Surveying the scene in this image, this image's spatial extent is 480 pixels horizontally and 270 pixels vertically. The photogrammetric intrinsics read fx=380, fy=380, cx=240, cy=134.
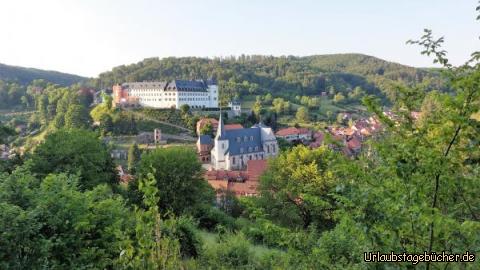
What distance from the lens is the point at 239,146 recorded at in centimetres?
4972

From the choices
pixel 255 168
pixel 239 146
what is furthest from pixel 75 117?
Result: pixel 255 168

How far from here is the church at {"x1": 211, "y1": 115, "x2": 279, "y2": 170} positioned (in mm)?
48500

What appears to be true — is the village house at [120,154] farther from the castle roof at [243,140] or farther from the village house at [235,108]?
the village house at [235,108]

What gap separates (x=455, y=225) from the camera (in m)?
2.79

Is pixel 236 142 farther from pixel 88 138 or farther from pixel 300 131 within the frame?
pixel 88 138

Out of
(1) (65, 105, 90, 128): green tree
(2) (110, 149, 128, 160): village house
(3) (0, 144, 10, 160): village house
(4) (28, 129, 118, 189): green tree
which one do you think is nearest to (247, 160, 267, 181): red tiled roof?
(4) (28, 129, 118, 189): green tree

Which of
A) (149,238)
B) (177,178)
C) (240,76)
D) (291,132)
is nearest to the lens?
(149,238)

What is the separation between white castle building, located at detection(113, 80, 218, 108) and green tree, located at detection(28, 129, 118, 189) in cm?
5502

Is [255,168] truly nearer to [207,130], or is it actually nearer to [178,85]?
[207,130]

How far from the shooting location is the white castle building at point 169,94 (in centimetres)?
7512

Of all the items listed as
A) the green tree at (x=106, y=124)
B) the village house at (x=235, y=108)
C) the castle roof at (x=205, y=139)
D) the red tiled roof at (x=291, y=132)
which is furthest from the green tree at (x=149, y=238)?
the village house at (x=235, y=108)

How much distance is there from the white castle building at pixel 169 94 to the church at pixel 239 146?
2756 cm

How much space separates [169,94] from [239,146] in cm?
3052

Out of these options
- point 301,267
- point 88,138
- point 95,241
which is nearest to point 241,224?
point 88,138
